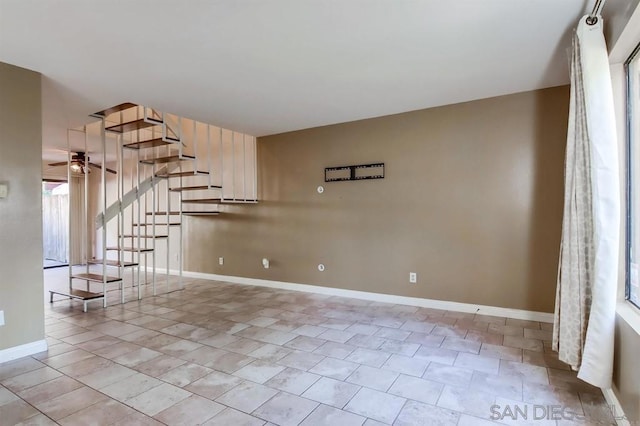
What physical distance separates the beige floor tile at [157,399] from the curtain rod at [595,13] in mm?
3502

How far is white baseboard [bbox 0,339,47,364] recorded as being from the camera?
8.99 feet

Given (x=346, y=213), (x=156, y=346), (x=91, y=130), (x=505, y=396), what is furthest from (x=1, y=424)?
(x=91, y=130)

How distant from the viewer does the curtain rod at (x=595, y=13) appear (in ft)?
6.59

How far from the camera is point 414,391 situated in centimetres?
221

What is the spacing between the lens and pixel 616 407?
1934 mm

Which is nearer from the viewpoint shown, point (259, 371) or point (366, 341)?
point (259, 371)

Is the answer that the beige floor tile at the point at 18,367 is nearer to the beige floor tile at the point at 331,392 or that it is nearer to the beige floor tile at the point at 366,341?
the beige floor tile at the point at 331,392

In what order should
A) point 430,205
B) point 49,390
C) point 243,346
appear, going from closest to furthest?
point 49,390 < point 243,346 < point 430,205

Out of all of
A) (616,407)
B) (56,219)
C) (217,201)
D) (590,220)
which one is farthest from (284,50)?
(56,219)

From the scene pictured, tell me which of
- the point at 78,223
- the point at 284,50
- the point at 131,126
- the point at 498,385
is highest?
the point at 284,50

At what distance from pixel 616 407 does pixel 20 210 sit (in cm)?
458

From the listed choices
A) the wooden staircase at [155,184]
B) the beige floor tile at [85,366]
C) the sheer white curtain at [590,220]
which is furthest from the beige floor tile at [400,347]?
the wooden staircase at [155,184]

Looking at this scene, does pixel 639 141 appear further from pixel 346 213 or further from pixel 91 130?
pixel 91 130

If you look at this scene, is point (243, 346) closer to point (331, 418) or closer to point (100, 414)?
point (100, 414)
